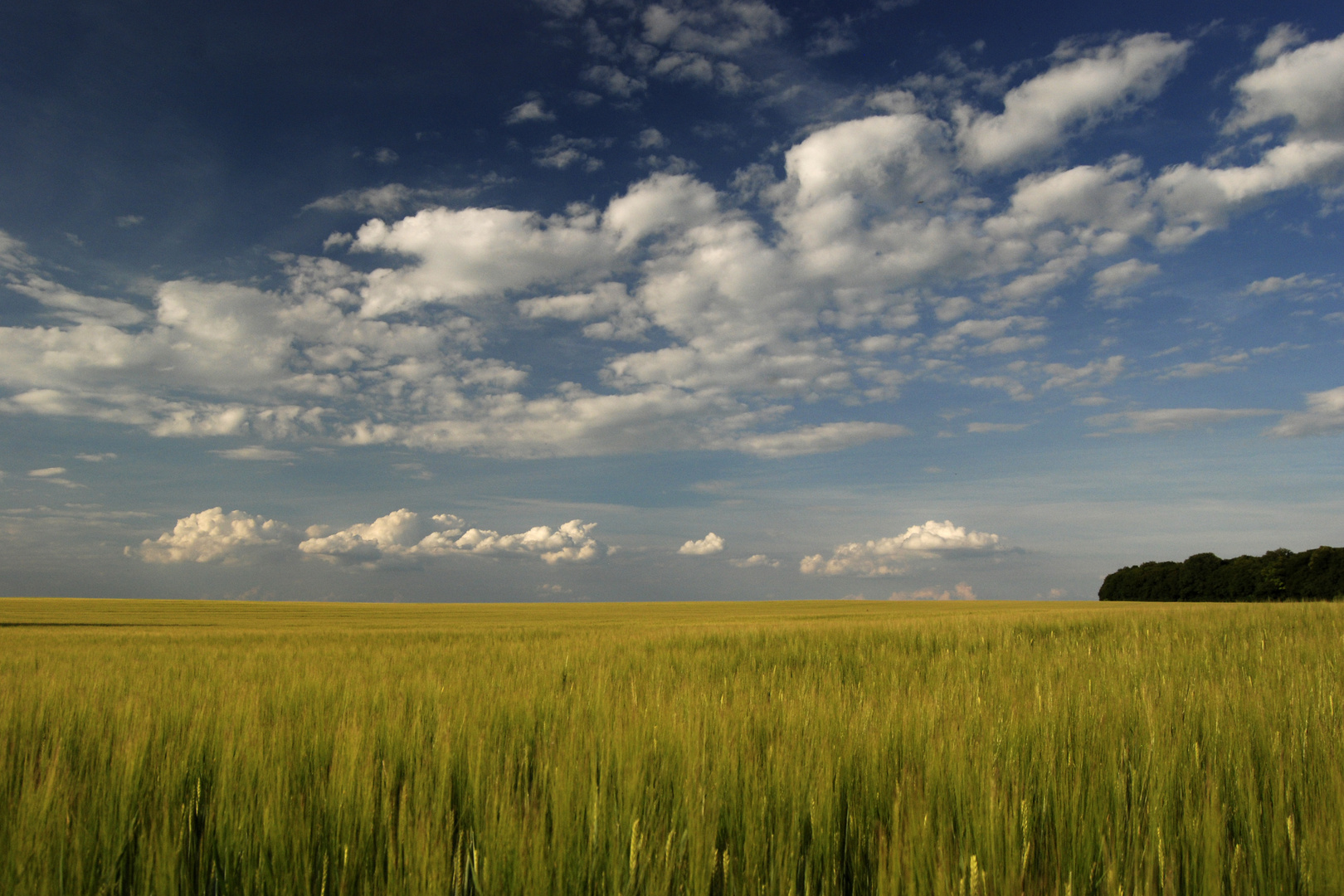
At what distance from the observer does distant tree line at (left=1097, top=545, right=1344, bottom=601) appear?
161 ft

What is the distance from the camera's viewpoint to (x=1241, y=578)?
54969 millimetres

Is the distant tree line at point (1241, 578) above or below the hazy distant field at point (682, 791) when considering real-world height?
below

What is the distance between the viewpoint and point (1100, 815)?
1.96 meters

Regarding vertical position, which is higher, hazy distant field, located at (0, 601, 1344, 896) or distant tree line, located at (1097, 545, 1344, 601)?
hazy distant field, located at (0, 601, 1344, 896)

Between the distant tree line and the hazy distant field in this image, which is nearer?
the hazy distant field

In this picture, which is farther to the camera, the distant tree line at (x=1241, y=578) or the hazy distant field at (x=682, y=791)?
the distant tree line at (x=1241, y=578)

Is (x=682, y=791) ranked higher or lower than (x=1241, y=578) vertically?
higher

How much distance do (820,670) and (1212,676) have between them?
2823 millimetres

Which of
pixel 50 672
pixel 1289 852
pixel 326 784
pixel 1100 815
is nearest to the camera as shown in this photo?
pixel 1289 852

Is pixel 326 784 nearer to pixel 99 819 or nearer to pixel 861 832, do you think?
pixel 99 819

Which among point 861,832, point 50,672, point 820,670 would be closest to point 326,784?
point 861,832

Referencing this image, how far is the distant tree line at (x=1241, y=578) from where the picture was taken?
49.0 meters

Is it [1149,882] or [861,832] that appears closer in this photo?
[1149,882]

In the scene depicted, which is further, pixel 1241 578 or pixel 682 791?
pixel 1241 578
